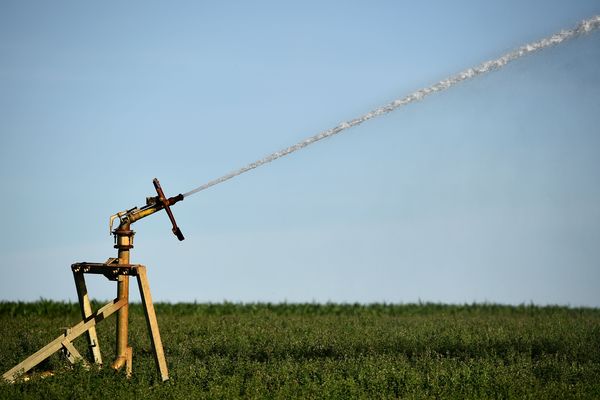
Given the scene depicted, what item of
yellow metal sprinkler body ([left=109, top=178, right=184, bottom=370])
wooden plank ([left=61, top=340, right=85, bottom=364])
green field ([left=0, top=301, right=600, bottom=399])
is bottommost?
green field ([left=0, top=301, right=600, bottom=399])

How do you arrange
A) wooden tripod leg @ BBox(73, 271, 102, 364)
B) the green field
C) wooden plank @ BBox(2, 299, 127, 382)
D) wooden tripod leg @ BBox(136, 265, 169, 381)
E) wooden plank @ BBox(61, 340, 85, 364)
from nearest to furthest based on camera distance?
the green field
wooden tripod leg @ BBox(136, 265, 169, 381)
wooden plank @ BBox(2, 299, 127, 382)
wooden plank @ BBox(61, 340, 85, 364)
wooden tripod leg @ BBox(73, 271, 102, 364)

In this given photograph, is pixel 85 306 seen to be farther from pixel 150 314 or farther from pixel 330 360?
pixel 330 360

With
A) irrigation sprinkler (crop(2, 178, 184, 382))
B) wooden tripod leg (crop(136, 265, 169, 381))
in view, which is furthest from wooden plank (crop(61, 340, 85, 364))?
wooden tripod leg (crop(136, 265, 169, 381))

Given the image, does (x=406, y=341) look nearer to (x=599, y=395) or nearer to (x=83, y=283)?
(x=599, y=395)

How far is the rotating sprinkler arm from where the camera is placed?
1102cm

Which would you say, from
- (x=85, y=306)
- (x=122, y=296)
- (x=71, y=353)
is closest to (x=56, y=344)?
(x=71, y=353)

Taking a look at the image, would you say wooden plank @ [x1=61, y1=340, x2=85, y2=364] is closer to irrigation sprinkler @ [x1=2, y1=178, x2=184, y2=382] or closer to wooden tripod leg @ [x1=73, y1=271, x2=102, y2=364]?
irrigation sprinkler @ [x1=2, y1=178, x2=184, y2=382]

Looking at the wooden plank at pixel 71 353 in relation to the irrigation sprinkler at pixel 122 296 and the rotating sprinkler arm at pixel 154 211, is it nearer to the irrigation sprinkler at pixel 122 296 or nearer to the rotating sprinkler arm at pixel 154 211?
the irrigation sprinkler at pixel 122 296

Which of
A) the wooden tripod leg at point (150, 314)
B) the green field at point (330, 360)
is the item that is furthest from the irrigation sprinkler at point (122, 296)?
the green field at point (330, 360)

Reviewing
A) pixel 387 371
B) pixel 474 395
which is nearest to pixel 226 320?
pixel 387 371

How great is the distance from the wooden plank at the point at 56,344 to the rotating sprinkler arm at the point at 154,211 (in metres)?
0.97

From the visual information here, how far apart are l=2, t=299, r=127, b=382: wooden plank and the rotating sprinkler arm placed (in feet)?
3.19

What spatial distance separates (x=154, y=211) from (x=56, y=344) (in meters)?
2.13

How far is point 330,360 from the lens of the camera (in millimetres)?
12203
